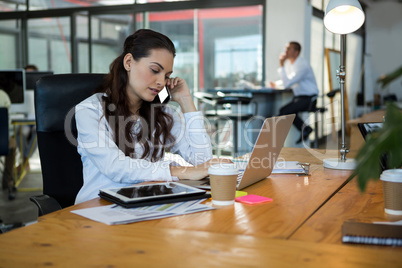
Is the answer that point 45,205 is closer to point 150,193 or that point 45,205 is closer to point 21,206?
point 150,193

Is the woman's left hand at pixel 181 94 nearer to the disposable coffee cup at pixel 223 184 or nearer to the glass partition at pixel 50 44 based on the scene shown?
the disposable coffee cup at pixel 223 184

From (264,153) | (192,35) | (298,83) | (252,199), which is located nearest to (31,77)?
(192,35)

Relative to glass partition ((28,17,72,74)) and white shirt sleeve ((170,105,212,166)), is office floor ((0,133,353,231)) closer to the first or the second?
white shirt sleeve ((170,105,212,166))

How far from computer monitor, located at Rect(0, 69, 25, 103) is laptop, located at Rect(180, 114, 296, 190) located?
A: 3.92 m

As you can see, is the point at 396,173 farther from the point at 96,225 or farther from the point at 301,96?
the point at 301,96

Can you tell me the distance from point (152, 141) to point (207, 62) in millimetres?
5619

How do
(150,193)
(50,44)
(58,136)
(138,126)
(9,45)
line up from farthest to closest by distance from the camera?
(9,45) < (50,44) < (138,126) < (58,136) < (150,193)

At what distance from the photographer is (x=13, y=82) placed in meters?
4.78

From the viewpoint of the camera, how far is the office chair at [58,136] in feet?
5.56

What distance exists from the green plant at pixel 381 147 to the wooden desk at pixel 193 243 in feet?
0.82

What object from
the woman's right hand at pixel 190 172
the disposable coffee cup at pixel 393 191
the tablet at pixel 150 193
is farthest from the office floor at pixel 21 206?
the disposable coffee cup at pixel 393 191

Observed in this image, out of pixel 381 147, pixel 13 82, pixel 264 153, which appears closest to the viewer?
pixel 381 147

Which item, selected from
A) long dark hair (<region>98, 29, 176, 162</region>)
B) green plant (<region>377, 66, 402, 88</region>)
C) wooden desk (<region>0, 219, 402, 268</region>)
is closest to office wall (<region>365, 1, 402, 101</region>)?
long dark hair (<region>98, 29, 176, 162</region>)

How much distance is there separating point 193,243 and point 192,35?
6.77 m
